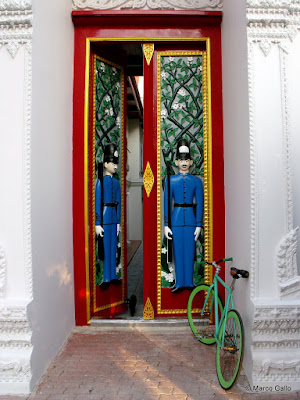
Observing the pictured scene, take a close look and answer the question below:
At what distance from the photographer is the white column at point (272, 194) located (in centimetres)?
309

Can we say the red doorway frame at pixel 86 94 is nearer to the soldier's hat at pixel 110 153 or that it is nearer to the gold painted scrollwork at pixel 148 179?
the soldier's hat at pixel 110 153

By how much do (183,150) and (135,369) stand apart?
2.41 m

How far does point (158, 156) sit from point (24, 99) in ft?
5.90

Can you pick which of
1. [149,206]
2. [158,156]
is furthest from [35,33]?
[149,206]

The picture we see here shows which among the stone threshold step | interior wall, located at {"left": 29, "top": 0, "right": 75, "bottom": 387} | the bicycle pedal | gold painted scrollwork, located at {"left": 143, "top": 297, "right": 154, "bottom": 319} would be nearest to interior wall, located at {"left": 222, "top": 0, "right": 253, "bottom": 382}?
the bicycle pedal

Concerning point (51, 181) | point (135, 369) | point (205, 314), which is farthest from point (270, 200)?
point (51, 181)

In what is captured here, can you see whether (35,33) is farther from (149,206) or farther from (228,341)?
(228,341)

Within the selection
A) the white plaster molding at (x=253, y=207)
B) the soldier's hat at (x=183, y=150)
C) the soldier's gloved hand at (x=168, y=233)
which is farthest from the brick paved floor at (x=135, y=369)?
the soldier's hat at (x=183, y=150)

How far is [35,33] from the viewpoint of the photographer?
3215 millimetres

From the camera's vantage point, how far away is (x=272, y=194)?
3145 mm

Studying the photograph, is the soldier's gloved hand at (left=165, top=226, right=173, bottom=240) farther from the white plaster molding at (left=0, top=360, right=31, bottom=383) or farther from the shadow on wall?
the white plaster molding at (left=0, top=360, right=31, bottom=383)

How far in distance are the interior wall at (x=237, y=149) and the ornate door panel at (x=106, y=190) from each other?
1.41 meters

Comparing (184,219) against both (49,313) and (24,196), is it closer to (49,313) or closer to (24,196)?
(49,313)

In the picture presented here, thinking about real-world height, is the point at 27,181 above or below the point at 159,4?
below
